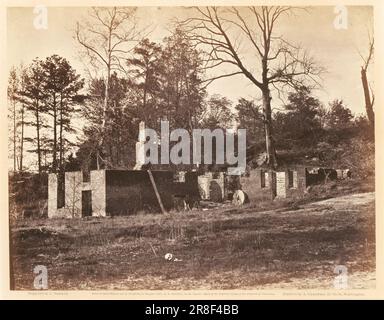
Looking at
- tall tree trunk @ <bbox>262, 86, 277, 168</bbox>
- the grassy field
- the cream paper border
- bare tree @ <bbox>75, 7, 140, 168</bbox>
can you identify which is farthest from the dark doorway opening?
tall tree trunk @ <bbox>262, 86, 277, 168</bbox>

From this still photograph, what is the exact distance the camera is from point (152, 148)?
6.49 m

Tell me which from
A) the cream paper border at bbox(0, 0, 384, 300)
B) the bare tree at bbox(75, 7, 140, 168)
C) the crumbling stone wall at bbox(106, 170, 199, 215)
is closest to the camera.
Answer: the cream paper border at bbox(0, 0, 384, 300)

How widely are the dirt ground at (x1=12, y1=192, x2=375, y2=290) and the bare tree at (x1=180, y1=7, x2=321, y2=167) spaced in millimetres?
961

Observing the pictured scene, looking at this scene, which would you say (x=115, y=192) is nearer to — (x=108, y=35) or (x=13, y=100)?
(x=13, y=100)

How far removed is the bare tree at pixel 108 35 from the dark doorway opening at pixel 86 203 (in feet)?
4.44

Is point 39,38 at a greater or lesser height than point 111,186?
greater

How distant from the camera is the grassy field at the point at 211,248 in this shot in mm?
6320

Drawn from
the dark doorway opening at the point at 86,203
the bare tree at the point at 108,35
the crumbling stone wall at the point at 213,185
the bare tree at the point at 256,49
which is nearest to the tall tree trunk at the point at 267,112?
the bare tree at the point at 256,49

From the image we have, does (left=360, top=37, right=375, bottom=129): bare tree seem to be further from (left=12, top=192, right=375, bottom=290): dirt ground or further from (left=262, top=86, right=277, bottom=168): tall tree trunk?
(left=262, top=86, right=277, bottom=168): tall tree trunk

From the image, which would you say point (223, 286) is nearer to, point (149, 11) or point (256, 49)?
point (256, 49)

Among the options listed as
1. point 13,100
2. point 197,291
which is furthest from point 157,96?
point 197,291

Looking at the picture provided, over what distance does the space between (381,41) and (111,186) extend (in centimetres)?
362

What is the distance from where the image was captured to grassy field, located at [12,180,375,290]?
249 inches
